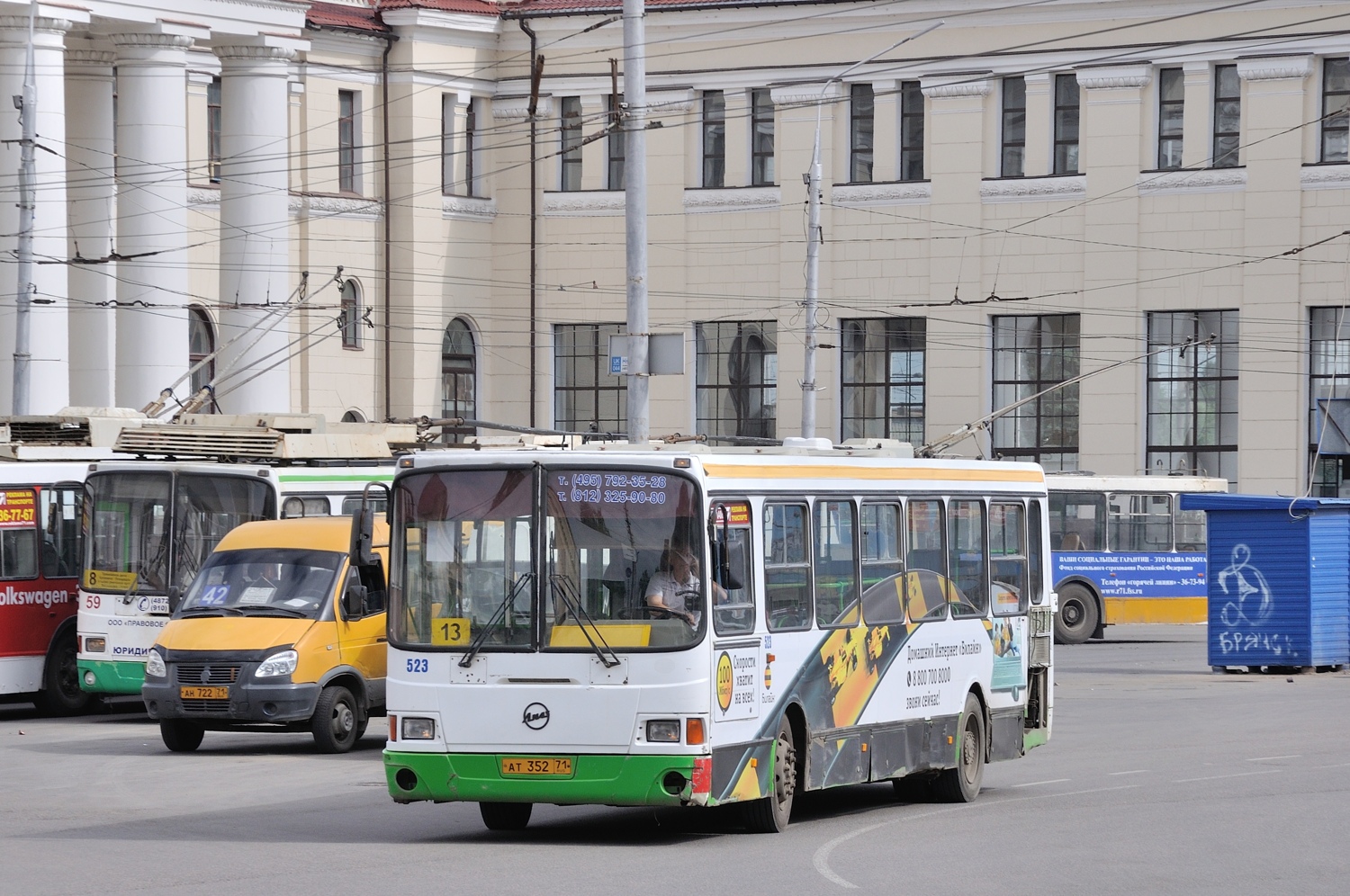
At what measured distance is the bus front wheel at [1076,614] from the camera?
39.1 metres

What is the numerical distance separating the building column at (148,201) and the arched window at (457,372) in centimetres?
864

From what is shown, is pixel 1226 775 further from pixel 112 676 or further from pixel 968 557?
pixel 112 676

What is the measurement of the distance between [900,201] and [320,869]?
130ft

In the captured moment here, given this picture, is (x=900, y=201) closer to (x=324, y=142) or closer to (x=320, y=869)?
(x=324, y=142)

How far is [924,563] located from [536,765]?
398 cm

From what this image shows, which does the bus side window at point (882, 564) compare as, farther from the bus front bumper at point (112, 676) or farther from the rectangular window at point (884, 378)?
the rectangular window at point (884, 378)

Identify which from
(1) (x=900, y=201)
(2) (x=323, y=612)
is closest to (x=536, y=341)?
(1) (x=900, y=201)

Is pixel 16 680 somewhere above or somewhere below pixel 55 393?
below

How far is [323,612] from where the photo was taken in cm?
2100

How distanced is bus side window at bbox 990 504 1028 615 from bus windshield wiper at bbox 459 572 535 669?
4915 mm

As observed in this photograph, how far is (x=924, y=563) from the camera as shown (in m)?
16.4

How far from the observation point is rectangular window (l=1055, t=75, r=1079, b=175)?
49281 millimetres

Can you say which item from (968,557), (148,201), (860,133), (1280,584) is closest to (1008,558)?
(968,557)

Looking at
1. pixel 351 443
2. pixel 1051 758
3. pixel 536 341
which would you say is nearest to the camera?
pixel 1051 758
